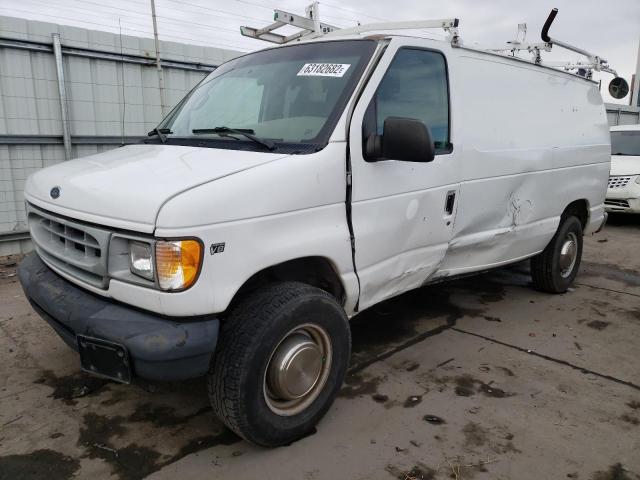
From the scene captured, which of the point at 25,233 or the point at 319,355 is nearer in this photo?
the point at 319,355

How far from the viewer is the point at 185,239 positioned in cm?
209

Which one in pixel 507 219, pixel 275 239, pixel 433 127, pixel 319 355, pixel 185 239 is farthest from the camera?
pixel 507 219

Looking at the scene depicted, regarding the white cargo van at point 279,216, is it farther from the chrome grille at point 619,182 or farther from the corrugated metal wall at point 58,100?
the chrome grille at point 619,182

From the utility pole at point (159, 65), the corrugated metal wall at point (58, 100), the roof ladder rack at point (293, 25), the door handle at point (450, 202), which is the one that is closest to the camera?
the door handle at point (450, 202)

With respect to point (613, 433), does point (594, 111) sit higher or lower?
higher

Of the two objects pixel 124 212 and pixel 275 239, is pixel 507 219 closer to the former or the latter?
pixel 275 239

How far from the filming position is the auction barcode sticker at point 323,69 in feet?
9.59

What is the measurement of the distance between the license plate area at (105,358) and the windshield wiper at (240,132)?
4.01 ft

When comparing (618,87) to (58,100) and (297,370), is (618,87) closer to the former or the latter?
(297,370)

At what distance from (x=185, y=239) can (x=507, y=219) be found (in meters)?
2.87

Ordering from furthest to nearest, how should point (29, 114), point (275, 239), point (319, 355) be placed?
point (29, 114) → point (319, 355) → point (275, 239)

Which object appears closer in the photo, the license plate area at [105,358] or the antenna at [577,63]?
the license plate area at [105,358]

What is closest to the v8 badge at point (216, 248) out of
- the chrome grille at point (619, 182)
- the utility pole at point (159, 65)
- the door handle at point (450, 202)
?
the door handle at point (450, 202)

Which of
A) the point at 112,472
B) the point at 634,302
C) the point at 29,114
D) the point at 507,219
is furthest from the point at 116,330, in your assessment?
the point at 29,114
